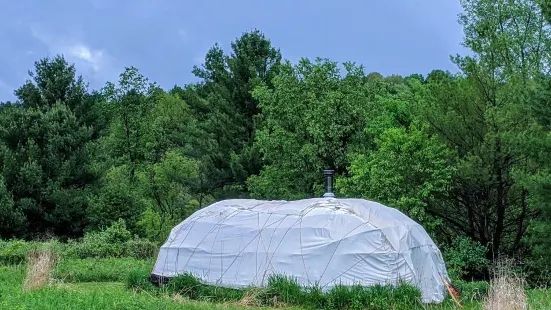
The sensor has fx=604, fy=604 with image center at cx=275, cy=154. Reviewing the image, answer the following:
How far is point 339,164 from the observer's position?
941 inches

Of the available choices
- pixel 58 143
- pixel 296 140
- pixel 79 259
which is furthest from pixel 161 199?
pixel 79 259

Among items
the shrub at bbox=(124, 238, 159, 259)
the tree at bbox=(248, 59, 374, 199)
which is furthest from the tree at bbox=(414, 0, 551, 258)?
the shrub at bbox=(124, 238, 159, 259)

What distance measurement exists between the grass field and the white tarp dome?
97 cm

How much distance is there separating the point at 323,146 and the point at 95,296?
15795mm

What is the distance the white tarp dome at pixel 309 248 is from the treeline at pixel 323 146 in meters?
5.43

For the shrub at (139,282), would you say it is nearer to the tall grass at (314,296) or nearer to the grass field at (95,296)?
the grass field at (95,296)

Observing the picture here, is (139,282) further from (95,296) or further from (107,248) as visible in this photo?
(107,248)

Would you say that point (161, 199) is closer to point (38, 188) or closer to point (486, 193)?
point (38, 188)

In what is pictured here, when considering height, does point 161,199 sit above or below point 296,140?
below

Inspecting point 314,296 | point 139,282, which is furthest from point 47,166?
point 314,296

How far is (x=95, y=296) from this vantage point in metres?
8.66

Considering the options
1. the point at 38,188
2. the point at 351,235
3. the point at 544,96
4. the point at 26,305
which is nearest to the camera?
the point at 26,305

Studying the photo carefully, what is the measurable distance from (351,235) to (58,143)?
17883 mm

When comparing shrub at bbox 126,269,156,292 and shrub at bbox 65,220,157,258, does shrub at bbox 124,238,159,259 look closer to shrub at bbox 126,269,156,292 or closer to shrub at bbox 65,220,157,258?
shrub at bbox 65,220,157,258
